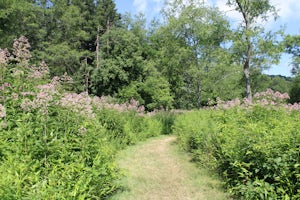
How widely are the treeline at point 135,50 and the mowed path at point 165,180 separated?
7689 mm

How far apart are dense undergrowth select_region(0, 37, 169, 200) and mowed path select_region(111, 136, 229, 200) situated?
631mm

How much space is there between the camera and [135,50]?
2488 centimetres

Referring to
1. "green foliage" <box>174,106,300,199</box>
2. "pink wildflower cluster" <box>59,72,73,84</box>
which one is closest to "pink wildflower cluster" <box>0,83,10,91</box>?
"pink wildflower cluster" <box>59,72,73,84</box>

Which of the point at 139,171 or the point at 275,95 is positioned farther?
the point at 275,95

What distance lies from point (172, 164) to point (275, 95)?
3.10 m

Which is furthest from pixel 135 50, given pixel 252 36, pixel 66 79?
pixel 66 79

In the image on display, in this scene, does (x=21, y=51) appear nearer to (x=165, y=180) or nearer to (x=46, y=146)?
(x=46, y=146)

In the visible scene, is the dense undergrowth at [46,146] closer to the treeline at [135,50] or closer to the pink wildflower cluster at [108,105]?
the pink wildflower cluster at [108,105]

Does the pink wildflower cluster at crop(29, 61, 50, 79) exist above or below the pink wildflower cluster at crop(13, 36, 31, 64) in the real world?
below

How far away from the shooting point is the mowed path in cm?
400

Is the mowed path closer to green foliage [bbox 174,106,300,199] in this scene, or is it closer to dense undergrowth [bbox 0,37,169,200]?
green foliage [bbox 174,106,300,199]

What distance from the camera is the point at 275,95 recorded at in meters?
6.08

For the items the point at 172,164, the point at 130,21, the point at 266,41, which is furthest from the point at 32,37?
the point at 172,164

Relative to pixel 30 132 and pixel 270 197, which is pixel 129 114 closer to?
pixel 30 132
